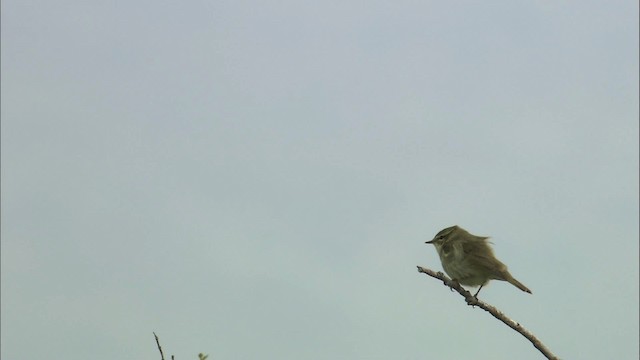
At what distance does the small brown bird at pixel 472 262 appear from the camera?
1374 cm

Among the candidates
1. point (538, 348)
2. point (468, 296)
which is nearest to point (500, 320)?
point (538, 348)

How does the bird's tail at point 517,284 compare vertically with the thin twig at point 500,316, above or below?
above

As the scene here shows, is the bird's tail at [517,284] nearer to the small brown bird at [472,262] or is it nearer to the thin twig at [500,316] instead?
the small brown bird at [472,262]

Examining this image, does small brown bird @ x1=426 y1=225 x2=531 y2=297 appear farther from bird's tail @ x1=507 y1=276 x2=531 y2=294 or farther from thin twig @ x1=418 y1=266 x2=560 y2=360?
thin twig @ x1=418 y1=266 x2=560 y2=360

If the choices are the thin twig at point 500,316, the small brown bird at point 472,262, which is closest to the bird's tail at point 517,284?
the small brown bird at point 472,262

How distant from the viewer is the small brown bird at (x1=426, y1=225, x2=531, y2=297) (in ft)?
45.1

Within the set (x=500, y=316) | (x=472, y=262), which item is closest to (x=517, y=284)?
(x=472, y=262)

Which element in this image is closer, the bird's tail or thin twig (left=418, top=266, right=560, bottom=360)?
thin twig (left=418, top=266, right=560, bottom=360)

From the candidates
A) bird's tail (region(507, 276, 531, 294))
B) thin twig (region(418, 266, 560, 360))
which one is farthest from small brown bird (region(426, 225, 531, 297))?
thin twig (region(418, 266, 560, 360))

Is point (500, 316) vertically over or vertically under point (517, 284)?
under

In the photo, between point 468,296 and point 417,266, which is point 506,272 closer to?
point 468,296

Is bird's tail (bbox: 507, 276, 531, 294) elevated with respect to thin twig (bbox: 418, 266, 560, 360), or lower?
elevated

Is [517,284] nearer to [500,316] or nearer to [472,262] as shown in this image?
[472,262]

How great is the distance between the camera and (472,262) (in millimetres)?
13773
